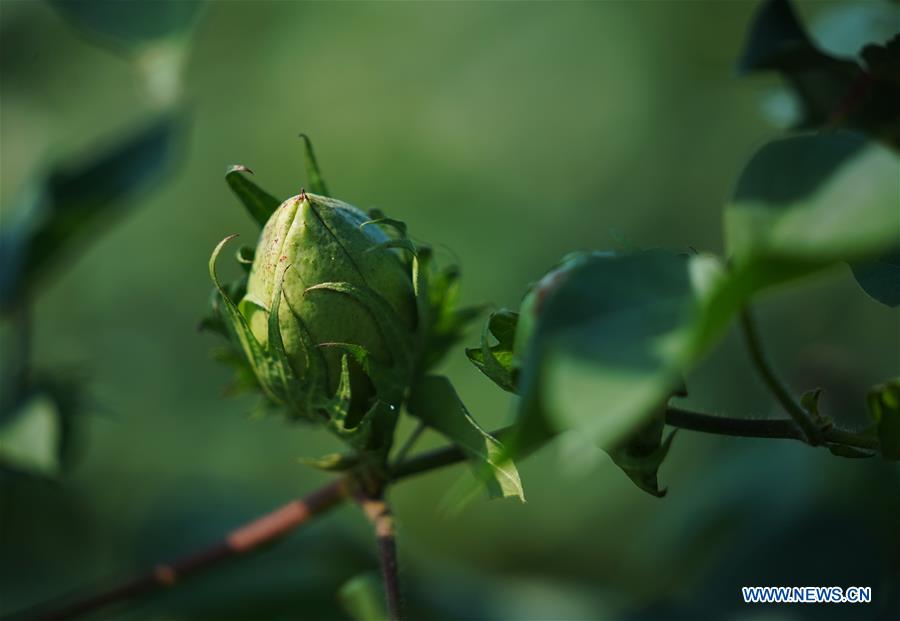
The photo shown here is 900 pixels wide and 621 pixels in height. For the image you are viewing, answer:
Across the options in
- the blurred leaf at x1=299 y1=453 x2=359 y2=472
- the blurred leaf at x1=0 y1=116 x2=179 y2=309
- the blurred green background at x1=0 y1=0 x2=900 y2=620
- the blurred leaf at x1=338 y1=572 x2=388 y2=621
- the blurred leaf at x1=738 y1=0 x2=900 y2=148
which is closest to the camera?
the blurred leaf at x1=299 y1=453 x2=359 y2=472

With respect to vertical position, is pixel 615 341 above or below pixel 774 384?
above

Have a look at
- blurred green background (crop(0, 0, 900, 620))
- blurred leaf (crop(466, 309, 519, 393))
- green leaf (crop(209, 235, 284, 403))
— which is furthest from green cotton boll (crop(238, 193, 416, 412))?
blurred green background (crop(0, 0, 900, 620))

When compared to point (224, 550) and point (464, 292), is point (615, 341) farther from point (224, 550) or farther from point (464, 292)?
point (464, 292)

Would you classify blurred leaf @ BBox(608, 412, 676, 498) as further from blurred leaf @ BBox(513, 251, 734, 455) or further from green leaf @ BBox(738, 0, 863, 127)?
green leaf @ BBox(738, 0, 863, 127)

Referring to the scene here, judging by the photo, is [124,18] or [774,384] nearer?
[774,384]

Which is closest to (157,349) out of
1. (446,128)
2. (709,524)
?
(446,128)

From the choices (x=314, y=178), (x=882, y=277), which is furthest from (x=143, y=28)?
(x=882, y=277)
